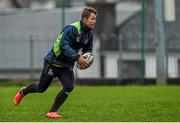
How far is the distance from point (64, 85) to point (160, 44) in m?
11.5

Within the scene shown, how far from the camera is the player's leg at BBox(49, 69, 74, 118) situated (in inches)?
A: 437

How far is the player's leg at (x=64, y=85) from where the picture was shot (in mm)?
11094

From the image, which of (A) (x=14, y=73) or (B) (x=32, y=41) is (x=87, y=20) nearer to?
(B) (x=32, y=41)

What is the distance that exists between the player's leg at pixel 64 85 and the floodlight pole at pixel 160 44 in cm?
1126

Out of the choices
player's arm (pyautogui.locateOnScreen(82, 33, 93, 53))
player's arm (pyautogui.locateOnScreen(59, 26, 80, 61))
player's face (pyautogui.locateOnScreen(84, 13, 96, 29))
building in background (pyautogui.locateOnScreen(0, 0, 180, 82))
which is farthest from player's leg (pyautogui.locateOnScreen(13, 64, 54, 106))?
building in background (pyautogui.locateOnScreen(0, 0, 180, 82))

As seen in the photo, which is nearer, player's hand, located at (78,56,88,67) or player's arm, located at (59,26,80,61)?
player's arm, located at (59,26,80,61)

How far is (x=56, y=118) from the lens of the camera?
1101cm

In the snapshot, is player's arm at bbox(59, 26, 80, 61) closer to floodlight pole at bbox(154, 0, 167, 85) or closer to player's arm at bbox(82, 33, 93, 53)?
player's arm at bbox(82, 33, 93, 53)

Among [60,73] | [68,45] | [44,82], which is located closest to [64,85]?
[60,73]

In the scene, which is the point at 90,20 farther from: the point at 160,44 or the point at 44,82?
the point at 160,44

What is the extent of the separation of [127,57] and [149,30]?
294 centimetres

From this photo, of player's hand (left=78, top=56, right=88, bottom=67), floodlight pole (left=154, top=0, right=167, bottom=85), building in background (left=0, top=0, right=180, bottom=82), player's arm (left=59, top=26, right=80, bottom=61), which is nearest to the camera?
player's arm (left=59, top=26, right=80, bottom=61)

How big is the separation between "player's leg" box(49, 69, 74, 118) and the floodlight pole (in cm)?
1126

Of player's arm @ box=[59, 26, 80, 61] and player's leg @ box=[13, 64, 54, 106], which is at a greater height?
player's arm @ box=[59, 26, 80, 61]
